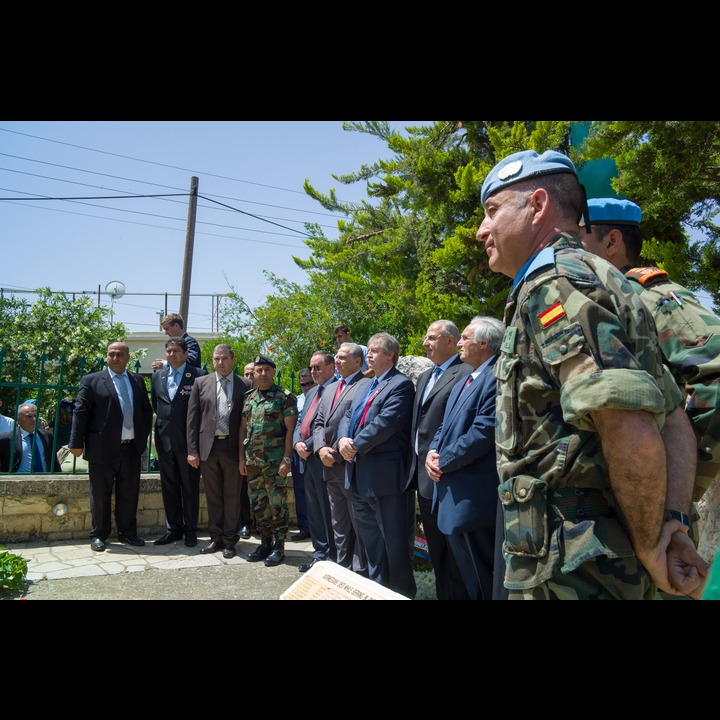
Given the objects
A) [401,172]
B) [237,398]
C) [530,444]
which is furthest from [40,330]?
[530,444]

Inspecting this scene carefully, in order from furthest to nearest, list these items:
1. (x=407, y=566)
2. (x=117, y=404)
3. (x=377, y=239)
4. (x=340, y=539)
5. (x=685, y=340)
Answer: (x=377, y=239) → (x=117, y=404) → (x=340, y=539) → (x=407, y=566) → (x=685, y=340)

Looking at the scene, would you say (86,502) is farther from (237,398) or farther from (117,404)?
(237,398)

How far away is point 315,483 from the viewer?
612 cm

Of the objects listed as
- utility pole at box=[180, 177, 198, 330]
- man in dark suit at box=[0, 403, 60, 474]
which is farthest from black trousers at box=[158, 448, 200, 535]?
utility pole at box=[180, 177, 198, 330]

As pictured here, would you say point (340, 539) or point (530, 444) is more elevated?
point (530, 444)

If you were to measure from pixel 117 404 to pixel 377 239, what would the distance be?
20.2ft

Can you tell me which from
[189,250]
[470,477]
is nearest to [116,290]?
[189,250]

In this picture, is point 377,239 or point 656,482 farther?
point 377,239

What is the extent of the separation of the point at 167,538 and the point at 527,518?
232 inches

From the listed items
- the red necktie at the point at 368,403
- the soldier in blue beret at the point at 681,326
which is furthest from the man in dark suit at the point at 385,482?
the soldier in blue beret at the point at 681,326

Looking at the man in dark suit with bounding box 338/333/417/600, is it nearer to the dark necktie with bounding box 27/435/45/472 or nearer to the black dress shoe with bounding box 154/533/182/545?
the black dress shoe with bounding box 154/533/182/545

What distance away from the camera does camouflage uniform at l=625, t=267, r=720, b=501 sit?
2244 millimetres

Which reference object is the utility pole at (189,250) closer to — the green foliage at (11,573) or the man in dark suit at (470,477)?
the green foliage at (11,573)

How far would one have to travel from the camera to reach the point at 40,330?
10406 mm
